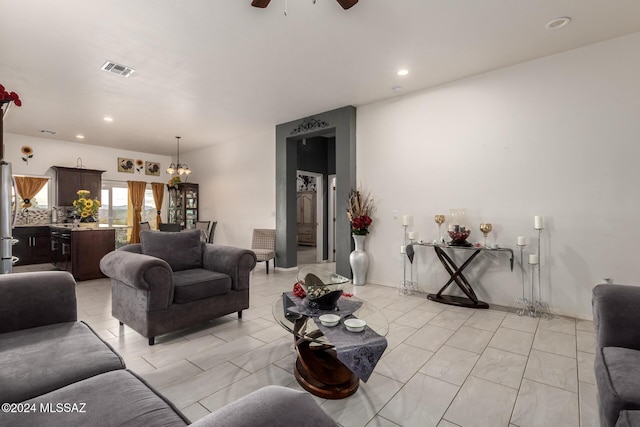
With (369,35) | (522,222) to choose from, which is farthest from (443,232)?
(369,35)

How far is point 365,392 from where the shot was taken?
2.01 m

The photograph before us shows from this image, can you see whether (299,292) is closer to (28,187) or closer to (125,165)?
(28,187)

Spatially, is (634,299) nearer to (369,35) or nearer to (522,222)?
(522,222)

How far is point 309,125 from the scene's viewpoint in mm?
5688

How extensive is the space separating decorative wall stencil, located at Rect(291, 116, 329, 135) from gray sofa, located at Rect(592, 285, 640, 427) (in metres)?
4.51

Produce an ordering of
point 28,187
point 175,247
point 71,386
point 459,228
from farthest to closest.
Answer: point 28,187
point 459,228
point 175,247
point 71,386

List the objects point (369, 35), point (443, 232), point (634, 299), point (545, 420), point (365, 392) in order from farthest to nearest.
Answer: point (443, 232)
point (369, 35)
point (365, 392)
point (545, 420)
point (634, 299)

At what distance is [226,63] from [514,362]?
4.17m

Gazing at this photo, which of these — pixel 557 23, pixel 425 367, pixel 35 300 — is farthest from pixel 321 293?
pixel 557 23

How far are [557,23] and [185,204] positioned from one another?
26.3ft

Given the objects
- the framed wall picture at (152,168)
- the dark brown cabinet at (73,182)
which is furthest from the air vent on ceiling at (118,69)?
the framed wall picture at (152,168)

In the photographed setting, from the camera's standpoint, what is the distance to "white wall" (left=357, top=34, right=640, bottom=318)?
3215 mm

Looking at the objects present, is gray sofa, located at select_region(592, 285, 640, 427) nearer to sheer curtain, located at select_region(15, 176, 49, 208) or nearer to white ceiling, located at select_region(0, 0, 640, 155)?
white ceiling, located at select_region(0, 0, 640, 155)

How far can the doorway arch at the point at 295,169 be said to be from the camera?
5156 mm
